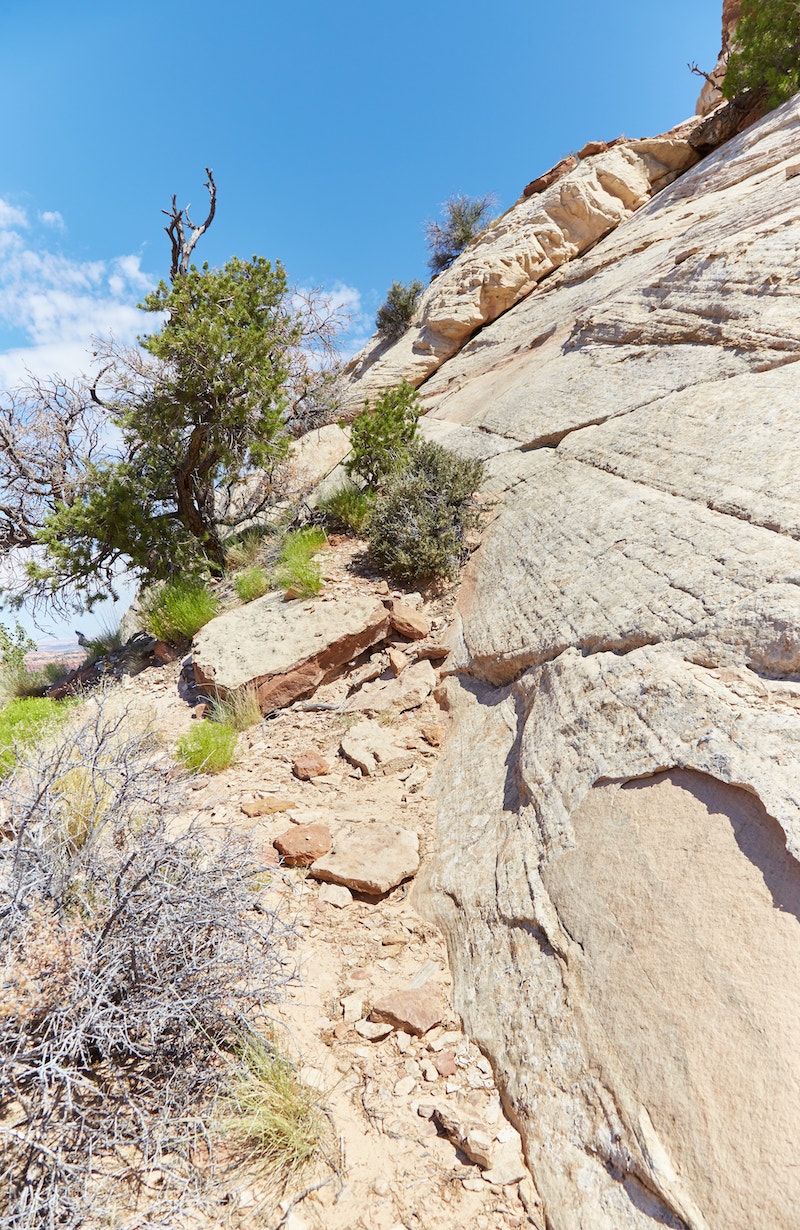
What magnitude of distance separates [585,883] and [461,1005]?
74 cm

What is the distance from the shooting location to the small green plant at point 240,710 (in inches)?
205

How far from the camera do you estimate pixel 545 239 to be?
1344cm

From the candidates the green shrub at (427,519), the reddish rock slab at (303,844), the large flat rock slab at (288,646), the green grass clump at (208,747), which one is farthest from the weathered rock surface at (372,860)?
the green shrub at (427,519)

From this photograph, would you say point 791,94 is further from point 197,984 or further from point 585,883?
point 197,984

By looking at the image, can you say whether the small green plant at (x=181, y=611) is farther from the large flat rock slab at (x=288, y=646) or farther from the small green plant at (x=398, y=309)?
the small green plant at (x=398, y=309)

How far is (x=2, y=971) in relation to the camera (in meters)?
2.12

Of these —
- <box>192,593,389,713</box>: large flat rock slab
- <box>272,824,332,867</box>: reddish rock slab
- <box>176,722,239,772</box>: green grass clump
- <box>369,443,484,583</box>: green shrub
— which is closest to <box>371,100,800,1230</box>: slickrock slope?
<box>369,443,484,583</box>: green shrub

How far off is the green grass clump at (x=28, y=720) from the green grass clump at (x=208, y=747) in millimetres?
1201

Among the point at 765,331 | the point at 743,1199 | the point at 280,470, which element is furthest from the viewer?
the point at 280,470

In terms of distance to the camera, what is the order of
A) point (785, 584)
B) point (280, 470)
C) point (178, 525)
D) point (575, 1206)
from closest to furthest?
1. point (575, 1206)
2. point (785, 584)
3. point (178, 525)
4. point (280, 470)

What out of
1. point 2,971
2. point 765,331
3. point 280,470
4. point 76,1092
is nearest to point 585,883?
Answer: point 76,1092

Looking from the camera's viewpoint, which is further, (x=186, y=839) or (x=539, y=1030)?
(x=186, y=839)

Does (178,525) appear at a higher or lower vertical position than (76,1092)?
higher

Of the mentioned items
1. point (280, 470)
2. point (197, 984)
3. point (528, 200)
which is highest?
point (528, 200)
